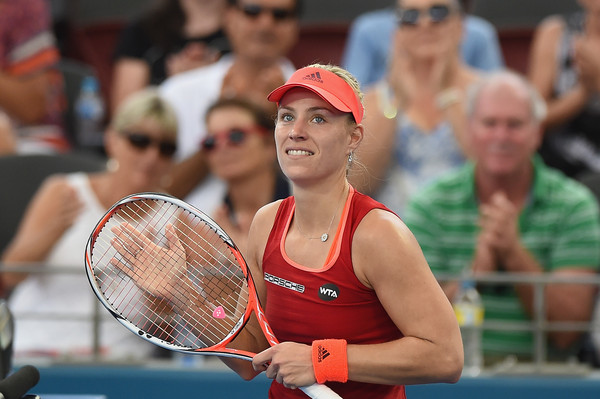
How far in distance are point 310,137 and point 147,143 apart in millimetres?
2180

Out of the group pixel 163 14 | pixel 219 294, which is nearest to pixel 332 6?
pixel 163 14

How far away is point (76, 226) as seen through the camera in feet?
14.1

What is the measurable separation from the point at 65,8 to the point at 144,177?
3169mm

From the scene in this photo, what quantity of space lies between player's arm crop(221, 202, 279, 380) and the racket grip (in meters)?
0.25

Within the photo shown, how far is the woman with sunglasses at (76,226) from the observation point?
13.4ft

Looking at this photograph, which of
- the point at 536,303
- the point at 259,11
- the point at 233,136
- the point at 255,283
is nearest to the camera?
the point at 255,283

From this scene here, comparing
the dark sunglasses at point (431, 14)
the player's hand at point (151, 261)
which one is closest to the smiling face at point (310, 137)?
the player's hand at point (151, 261)

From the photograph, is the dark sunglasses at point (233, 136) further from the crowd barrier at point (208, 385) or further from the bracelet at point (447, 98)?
the crowd barrier at point (208, 385)

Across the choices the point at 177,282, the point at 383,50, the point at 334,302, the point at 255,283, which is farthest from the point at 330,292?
the point at 383,50

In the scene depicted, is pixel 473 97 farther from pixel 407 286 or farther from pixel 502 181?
pixel 407 286

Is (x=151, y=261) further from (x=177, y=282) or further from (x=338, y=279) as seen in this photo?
(x=338, y=279)

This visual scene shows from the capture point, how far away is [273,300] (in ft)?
7.92

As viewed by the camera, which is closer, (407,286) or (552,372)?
(407,286)

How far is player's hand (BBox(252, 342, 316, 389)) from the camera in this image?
2.21 meters
